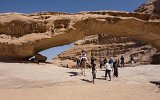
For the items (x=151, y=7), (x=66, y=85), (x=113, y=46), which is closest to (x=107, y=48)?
(x=113, y=46)

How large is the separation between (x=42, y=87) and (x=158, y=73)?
32.4ft

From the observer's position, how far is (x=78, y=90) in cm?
1561

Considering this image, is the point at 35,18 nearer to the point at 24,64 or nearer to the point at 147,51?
the point at 24,64

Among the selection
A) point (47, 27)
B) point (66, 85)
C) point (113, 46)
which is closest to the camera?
point (66, 85)

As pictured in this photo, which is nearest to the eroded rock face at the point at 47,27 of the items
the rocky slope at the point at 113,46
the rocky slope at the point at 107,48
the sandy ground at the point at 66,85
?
the sandy ground at the point at 66,85

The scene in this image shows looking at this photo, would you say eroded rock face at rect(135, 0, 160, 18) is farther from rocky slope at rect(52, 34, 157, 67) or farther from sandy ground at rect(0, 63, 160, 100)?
sandy ground at rect(0, 63, 160, 100)

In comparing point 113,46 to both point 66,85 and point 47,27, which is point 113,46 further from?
point 66,85

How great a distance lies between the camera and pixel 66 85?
16469mm

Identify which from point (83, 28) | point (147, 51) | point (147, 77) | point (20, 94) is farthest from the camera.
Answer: point (147, 51)

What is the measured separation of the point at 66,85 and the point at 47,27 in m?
8.61

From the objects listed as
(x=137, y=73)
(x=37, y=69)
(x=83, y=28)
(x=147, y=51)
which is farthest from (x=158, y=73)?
(x=147, y=51)

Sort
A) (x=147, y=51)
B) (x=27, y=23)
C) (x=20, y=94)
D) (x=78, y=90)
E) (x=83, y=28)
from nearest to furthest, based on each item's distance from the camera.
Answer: (x=20, y=94)
(x=78, y=90)
(x=27, y=23)
(x=83, y=28)
(x=147, y=51)

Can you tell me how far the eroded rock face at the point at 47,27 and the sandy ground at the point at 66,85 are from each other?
240 centimetres

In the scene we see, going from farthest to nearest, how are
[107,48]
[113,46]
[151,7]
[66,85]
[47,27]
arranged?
[107,48] < [113,46] < [151,7] < [47,27] < [66,85]
